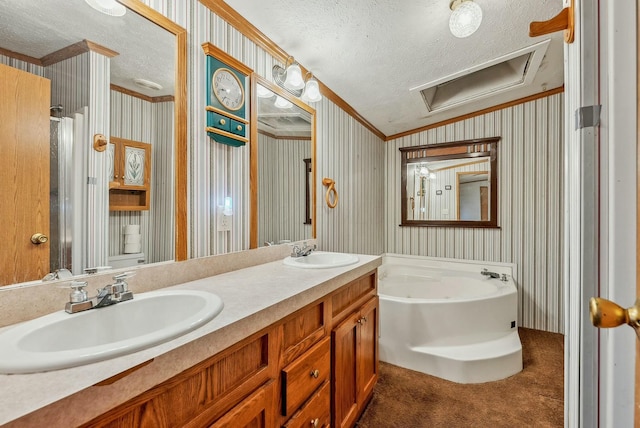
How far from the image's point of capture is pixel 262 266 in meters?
1.56

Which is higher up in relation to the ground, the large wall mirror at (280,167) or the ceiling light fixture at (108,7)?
the ceiling light fixture at (108,7)

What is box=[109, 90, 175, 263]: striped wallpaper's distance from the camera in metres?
1.03

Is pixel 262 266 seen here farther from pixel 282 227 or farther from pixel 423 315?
pixel 423 315

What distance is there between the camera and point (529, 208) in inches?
113

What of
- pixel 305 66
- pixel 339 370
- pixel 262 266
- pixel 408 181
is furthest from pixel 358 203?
pixel 339 370

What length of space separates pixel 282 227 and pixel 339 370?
0.90 metres

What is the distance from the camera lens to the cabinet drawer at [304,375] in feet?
3.15

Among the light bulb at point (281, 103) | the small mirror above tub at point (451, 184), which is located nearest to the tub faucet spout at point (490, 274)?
the small mirror above tub at point (451, 184)

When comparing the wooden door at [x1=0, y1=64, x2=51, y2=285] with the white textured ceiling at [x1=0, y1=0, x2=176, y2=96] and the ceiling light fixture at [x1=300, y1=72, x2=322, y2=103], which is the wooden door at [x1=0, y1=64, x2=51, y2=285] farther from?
the ceiling light fixture at [x1=300, y1=72, x2=322, y2=103]

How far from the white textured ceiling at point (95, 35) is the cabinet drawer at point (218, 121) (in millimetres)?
182

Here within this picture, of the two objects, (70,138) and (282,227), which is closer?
(70,138)

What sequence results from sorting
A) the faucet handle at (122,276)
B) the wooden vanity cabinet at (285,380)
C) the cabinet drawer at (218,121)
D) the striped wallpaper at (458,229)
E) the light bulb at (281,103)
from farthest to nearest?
the striped wallpaper at (458,229) → the light bulb at (281,103) → the cabinet drawer at (218,121) → the faucet handle at (122,276) → the wooden vanity cabinet at (285,380)

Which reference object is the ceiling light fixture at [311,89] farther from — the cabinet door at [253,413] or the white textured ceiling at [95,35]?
the cabinet door at [253,413]

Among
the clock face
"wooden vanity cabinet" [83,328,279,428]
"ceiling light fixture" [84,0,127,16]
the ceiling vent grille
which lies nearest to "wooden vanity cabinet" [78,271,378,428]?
"wooden vanity cabinet" [83,328,279,428]
